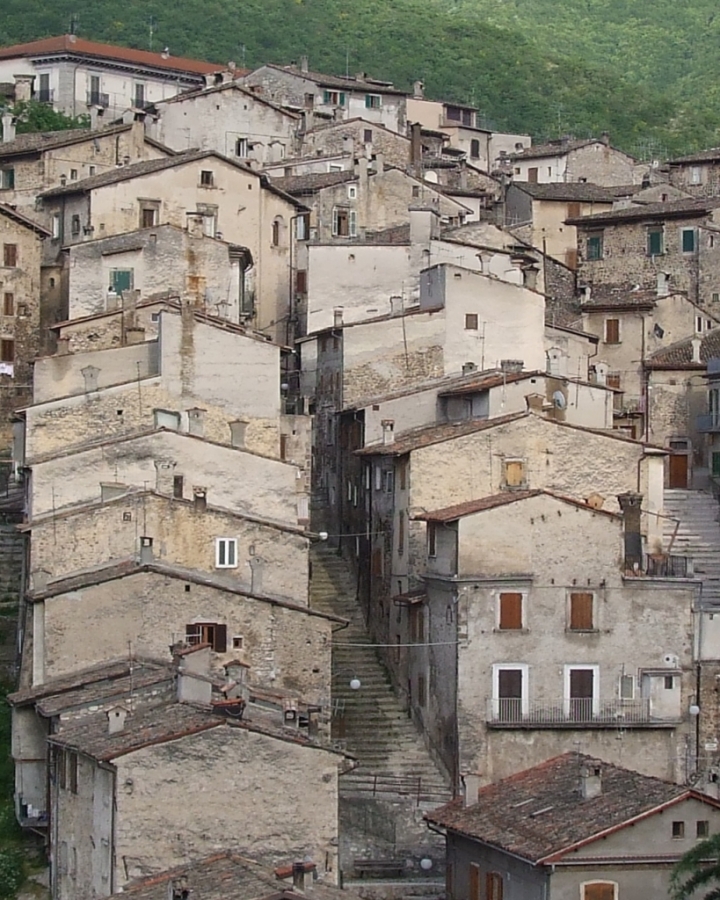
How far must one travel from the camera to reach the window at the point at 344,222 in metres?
85.4

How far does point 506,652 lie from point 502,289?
17048mm

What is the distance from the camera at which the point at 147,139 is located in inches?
3541

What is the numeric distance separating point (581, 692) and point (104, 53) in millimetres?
61003

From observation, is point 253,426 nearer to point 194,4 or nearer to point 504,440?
point 504,440

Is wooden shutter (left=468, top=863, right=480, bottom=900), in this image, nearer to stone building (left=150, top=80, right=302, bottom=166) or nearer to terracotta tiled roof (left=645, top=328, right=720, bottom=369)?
terracotta tiled roof (left=645, top=328, right=720, bottom=369)

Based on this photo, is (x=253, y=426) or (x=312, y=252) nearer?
(x=253, y=426)


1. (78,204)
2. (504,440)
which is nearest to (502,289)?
(504,440)

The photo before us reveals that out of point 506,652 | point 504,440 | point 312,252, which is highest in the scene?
point 312,252

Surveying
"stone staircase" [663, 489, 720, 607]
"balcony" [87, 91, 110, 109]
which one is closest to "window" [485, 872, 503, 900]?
"stone staircase" [663, 489, 720, 607]

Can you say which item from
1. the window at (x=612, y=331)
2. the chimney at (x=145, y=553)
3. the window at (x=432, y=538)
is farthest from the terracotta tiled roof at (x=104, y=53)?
the chimney at (x=145, y=553)

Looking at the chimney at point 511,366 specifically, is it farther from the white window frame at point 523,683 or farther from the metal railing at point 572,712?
the metal railing at point 572,712

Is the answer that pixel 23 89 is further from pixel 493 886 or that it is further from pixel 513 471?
pixel 493 886

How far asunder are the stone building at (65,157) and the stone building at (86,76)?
1979 centimetres

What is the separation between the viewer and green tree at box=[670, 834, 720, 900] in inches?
1805
